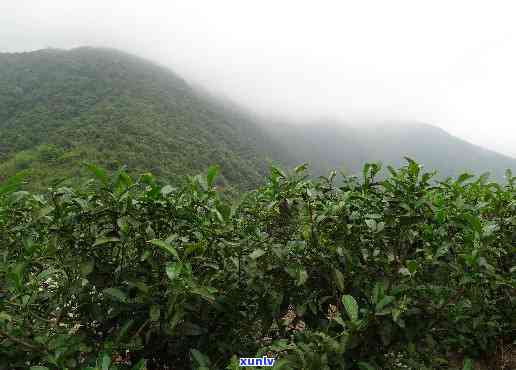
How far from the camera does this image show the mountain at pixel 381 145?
103 meters

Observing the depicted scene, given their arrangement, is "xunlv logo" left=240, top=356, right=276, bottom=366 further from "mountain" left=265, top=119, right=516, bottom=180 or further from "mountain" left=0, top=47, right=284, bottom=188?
"mountain" left=265, top=119, right=516, bottom=180

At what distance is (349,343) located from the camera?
1.49 m

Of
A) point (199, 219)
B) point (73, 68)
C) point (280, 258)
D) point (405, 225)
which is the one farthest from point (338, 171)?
point (73, 68)

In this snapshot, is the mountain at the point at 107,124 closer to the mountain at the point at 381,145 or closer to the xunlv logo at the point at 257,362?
the xunlv logo at the point at 257,362

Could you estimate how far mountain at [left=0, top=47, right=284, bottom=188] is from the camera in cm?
3738

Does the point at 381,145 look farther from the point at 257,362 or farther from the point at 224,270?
the point at 257,362

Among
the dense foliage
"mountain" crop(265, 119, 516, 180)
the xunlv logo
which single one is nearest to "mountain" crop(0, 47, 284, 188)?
the dense foliage

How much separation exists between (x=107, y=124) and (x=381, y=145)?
4152 inches

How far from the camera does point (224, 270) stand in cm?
176

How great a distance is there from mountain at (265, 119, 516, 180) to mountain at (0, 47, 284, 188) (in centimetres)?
2775

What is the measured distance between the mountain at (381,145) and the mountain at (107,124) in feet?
91.1

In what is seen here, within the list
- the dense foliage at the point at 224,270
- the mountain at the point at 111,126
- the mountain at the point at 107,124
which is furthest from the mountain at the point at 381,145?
the dense foliage at the point at 224,270

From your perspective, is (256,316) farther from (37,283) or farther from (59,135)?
(59,135)

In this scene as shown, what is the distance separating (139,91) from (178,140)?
2029 cm
